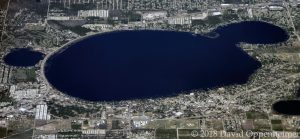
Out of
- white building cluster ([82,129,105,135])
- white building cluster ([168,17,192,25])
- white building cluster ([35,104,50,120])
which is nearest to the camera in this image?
white building cluster ([82,129,105,135])

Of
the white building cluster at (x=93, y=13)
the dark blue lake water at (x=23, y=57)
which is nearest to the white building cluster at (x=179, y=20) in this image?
the white building cluster at (x=93, y=13)

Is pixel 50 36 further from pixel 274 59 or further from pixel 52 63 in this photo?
pixel 274 59

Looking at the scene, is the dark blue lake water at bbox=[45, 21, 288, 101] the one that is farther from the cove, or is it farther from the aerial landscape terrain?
the cove

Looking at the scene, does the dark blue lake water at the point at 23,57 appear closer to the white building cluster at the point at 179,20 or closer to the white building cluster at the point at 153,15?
the white building cluster at the point at 153,15

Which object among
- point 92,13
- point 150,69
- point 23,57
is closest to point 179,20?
point 150,69

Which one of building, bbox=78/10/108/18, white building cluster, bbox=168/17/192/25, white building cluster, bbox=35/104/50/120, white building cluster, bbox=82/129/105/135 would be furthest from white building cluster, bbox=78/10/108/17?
white building cluster, bbox=82/129/105/135

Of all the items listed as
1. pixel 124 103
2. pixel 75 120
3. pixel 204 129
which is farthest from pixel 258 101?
pixel 75 120
